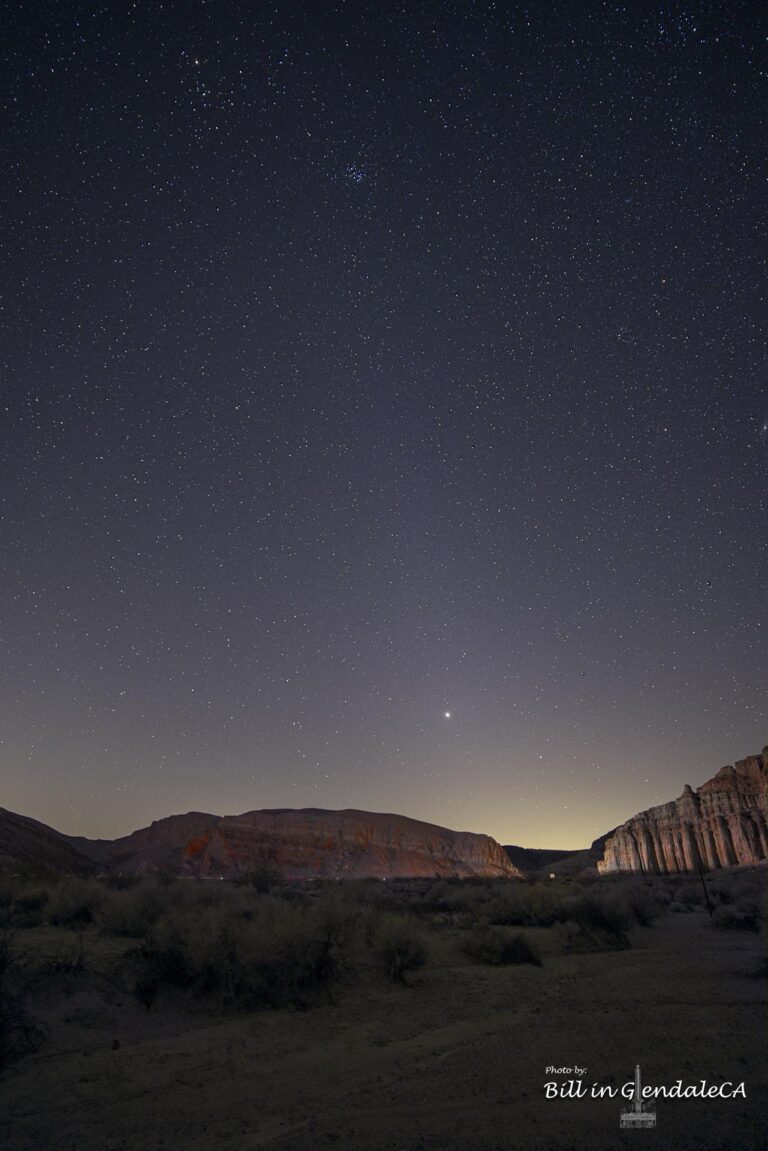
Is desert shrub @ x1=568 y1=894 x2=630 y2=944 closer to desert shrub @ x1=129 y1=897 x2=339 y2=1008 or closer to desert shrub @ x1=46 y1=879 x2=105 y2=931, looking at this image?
desert shrub @ x1=129 y1=897 x2=339 y2=1008

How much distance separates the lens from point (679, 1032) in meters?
8.43

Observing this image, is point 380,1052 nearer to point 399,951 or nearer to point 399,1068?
point 399,1068

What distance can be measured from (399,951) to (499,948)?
3289 millimetres

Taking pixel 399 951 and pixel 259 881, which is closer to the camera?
pixel 399 951

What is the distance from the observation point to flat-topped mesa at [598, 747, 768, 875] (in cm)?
5684

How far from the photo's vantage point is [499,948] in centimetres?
1446

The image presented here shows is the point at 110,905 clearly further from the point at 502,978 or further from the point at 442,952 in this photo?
the point at 502,978

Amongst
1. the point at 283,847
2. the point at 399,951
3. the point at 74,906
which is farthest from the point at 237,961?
the point at 283,847

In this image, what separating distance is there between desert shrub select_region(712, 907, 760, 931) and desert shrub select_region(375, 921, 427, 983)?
12295 millimetres

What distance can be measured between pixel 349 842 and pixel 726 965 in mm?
87060

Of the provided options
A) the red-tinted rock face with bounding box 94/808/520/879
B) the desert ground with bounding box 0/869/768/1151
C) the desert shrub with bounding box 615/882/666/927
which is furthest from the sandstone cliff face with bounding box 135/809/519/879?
the desert ground with bounding box 0/869/768/1151

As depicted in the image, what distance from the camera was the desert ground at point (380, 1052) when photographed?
578 centimetres

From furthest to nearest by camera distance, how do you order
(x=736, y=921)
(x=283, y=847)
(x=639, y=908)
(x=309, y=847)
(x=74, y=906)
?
(x=309, y=847) → (x=283, y=847) → (x=639, y=908) → (x=736, y=921) → (x=74, y=906)

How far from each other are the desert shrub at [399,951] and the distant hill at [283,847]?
62874 mm
